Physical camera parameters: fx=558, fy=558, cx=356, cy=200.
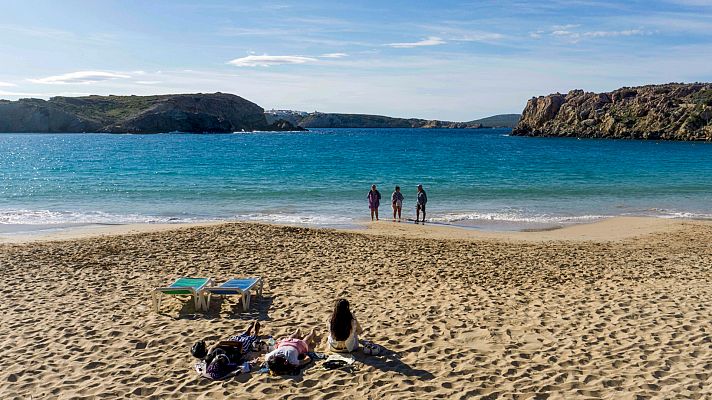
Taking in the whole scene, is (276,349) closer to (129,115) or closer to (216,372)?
(216,372)

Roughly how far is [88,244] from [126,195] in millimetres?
15046

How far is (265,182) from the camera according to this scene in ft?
118

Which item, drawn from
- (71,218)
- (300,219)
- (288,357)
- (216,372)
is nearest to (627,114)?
(300,219)

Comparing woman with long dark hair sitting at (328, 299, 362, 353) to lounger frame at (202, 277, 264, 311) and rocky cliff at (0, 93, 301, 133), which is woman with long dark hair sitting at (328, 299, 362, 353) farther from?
rocky cliff at (0, 93, 301, 133)

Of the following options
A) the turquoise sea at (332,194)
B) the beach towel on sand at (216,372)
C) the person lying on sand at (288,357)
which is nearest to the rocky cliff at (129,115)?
the turquoise sea at (332,194)

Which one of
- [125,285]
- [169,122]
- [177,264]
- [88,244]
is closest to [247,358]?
[125,285]

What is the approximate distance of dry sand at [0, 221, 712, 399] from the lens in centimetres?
652

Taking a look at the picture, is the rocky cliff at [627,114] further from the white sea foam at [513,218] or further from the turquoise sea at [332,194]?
the white sea foam at [513,218]

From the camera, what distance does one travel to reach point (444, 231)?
18.8 metres

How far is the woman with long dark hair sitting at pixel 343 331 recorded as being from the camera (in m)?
7.36

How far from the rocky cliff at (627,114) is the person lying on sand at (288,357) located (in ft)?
334

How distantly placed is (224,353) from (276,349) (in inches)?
25.2

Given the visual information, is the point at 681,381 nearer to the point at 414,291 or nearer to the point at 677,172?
the point at 414,291

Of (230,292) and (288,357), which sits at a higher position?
(230,292)
